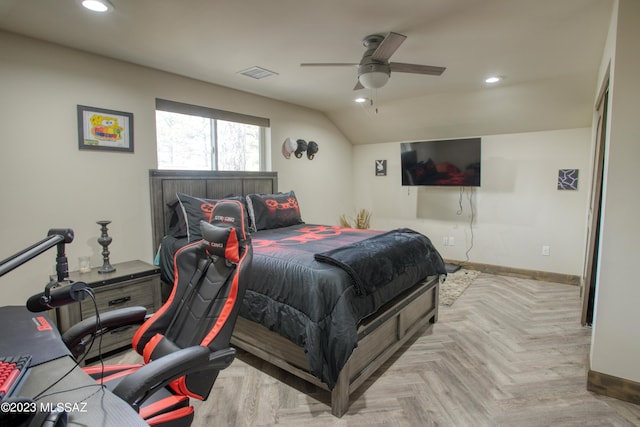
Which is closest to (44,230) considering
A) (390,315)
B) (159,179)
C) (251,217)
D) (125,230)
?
(125,230)

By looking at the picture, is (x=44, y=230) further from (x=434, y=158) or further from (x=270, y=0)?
(x=434, y=158)

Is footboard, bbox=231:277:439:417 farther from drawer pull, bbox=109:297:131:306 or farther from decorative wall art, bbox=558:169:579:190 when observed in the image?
decorative wall art, bbox=558:169:579:190

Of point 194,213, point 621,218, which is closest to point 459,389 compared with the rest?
point 621,218

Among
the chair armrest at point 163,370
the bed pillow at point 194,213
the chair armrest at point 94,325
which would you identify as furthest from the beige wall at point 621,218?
the bed pillow at point 194,213

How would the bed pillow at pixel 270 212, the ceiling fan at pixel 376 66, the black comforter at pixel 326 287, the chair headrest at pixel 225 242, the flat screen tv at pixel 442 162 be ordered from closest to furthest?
Answer: the chair headrest at pixel 225 242 → the black comforter at pixel 326 287 → the ceiling fan at pixel 376 66 → the bed pillow at pixel 270 212 → the flat screen tv at pixel 442 162

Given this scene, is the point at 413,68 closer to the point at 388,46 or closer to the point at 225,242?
the point at 388,46

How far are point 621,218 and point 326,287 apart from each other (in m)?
1.85

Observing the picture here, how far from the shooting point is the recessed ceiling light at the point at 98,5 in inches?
80.0

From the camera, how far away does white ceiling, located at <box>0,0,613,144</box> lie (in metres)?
2.16

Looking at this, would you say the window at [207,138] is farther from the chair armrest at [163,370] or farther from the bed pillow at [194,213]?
the chair armrest at [163,370]

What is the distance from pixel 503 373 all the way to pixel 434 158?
325 centimetres

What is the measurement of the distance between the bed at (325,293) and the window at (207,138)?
334 mm

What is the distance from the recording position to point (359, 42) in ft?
8.86

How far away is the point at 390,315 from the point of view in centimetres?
247
